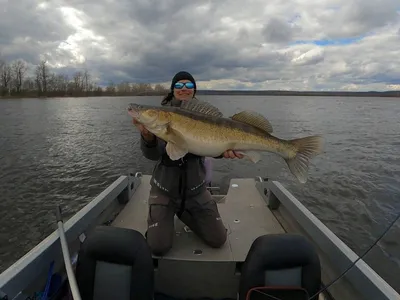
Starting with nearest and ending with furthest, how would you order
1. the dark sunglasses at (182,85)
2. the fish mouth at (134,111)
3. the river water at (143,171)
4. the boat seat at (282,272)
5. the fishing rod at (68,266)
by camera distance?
the fishing rod at (68,266), the boat seat at (282,272), the fish mouth at (134,111), the dark sunglasses at (182,85), the river water at (143,171)

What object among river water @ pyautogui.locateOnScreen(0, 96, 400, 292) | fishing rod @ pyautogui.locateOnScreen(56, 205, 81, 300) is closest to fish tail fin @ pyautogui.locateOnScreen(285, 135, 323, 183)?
fishing rod @ pyautogui.locateOnScreen(56, 205, 81, 300)

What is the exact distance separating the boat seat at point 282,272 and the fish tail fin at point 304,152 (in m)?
0.97

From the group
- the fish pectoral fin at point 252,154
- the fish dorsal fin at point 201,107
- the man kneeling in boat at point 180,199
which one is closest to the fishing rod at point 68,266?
the man kneeling in boat at point 180,199

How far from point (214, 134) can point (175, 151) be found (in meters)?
0.46

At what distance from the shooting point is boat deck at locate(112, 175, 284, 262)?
3.87 m

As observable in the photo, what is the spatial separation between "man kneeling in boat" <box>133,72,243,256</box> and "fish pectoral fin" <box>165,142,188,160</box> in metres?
0.56

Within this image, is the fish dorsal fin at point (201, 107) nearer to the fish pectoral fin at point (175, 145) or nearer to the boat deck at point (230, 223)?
the fish pectoral fin at point (175, 145)

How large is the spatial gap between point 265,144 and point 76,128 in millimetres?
24329

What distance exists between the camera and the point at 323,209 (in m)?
9.34

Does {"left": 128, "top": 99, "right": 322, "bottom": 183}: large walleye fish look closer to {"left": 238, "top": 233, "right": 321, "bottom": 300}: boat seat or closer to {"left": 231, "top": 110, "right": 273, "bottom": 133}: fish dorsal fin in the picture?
{"left": 231, "top": 110, "right": 273, "bottom": 133}: fish dorsal fin

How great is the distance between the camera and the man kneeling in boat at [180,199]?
156 inches

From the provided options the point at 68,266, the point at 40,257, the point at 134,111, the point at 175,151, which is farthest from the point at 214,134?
the point at 40,257

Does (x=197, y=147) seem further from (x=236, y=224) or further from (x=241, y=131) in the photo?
(x=236, y=224)

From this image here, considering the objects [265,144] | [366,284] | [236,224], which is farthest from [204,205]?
[366,284]
